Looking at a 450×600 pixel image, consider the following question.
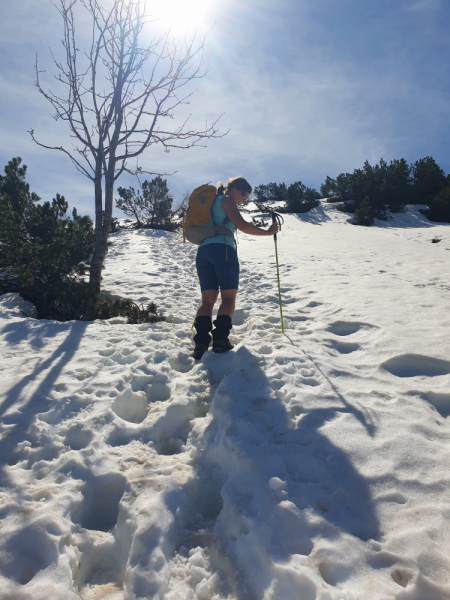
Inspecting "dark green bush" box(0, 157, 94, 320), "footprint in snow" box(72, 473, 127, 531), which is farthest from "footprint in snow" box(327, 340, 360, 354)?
"dark green bush" box(0, 157, 94, 320)

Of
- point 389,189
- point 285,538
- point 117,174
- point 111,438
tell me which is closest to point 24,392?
point 111,438

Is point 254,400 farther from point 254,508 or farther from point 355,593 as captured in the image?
point 355,593

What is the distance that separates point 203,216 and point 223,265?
23.7 inches

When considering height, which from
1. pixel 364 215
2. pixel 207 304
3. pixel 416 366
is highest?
pixel 364 215

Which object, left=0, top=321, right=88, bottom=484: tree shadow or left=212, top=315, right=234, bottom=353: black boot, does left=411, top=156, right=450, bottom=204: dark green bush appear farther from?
left=0, top=321, right=88, bottom=484: tree shadow

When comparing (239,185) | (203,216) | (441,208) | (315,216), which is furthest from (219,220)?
(441,208)

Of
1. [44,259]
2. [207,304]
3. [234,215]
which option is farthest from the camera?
[44,259]

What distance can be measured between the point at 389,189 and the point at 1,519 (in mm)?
21668

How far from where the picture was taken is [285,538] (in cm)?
129

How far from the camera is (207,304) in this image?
3305 millimetres

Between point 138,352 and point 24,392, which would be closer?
point 24,392

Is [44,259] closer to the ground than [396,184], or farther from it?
closer to the ground

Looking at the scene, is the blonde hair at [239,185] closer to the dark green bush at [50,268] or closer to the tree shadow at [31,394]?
the dark green bush at [50,268]

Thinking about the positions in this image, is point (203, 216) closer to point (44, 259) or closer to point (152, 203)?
point (44, 259)
